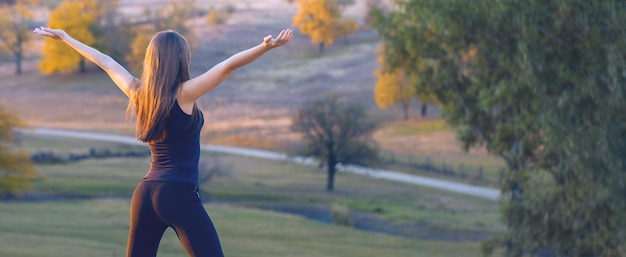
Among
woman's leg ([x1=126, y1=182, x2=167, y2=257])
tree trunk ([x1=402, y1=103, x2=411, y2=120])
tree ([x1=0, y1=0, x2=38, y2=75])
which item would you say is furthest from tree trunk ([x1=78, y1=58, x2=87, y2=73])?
woman's leg ([x1=126, y1=182, x2=167, y2=257])

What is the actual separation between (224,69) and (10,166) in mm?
26757

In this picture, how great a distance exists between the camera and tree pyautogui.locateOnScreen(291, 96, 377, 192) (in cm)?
4062

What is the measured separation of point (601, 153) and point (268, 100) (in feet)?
179

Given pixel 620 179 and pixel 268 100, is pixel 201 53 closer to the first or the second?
pixel 268 100

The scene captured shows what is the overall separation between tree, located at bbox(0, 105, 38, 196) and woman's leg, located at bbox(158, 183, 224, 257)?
26197mm

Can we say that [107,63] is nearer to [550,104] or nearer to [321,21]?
[550,104]

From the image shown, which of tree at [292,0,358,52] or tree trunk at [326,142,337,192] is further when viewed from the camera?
tree at [292,0,358,52]

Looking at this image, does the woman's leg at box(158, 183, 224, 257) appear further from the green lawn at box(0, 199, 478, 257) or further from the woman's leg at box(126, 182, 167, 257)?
the green lawn at box(0, 199, 478, 257)

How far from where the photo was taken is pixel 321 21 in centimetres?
8119

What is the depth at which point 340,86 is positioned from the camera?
7081 cm

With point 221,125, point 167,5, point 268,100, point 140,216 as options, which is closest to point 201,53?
point 268,100

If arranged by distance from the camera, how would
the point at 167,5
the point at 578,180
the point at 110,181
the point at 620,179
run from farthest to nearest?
the point at 167,5 → the point at 110,181 → the point at 578,180 → the point at 620,179

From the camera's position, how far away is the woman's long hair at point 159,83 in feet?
13.4

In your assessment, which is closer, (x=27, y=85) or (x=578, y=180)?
(x=578, y=180)
